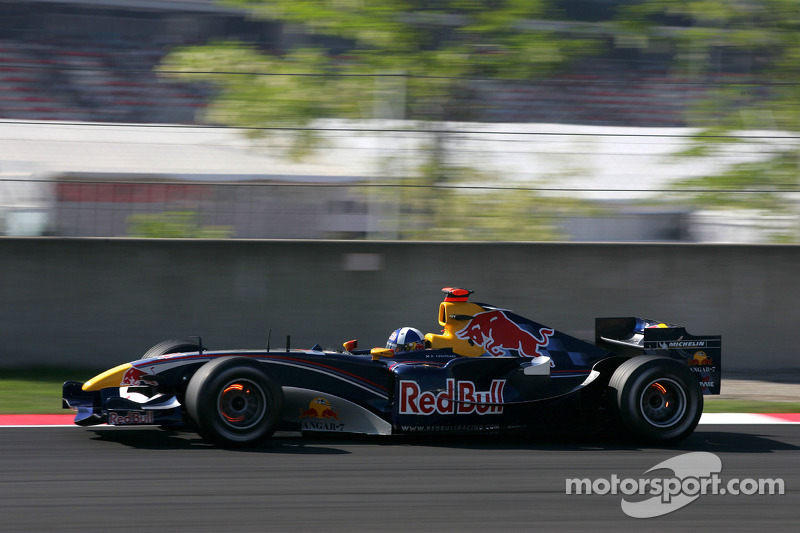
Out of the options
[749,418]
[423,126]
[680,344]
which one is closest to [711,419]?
[749,418]

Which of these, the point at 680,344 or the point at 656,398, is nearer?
the point at 656,398

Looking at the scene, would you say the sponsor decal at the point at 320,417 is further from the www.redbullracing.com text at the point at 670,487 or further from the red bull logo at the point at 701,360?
the red bull logo at the point at 701,360

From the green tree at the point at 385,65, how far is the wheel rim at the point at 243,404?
497 centimetres

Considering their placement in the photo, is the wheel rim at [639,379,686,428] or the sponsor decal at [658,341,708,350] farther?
the sponsor decal at [658,341,708,350]

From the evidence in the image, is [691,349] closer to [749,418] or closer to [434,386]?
[749,418]

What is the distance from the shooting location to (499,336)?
6648 millimetres

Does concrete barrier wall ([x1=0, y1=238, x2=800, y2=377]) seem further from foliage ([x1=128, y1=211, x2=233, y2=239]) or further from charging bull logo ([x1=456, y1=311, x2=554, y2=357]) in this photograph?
charging bull logo ([x1=456, y1=311, x2=554, y2=357])

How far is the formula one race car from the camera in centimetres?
591

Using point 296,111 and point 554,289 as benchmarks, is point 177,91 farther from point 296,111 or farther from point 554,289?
point 554,289

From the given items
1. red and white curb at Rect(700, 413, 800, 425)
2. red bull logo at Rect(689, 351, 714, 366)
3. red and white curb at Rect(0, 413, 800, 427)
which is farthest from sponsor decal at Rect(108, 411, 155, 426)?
red and white curb at Rect(700, 413, 800, 425)

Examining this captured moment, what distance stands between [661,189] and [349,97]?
12.2ft

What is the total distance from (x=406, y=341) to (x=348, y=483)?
1.54 m

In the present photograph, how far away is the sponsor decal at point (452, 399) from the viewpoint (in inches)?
244

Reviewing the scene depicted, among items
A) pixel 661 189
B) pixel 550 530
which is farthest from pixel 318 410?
pixel 661 189
